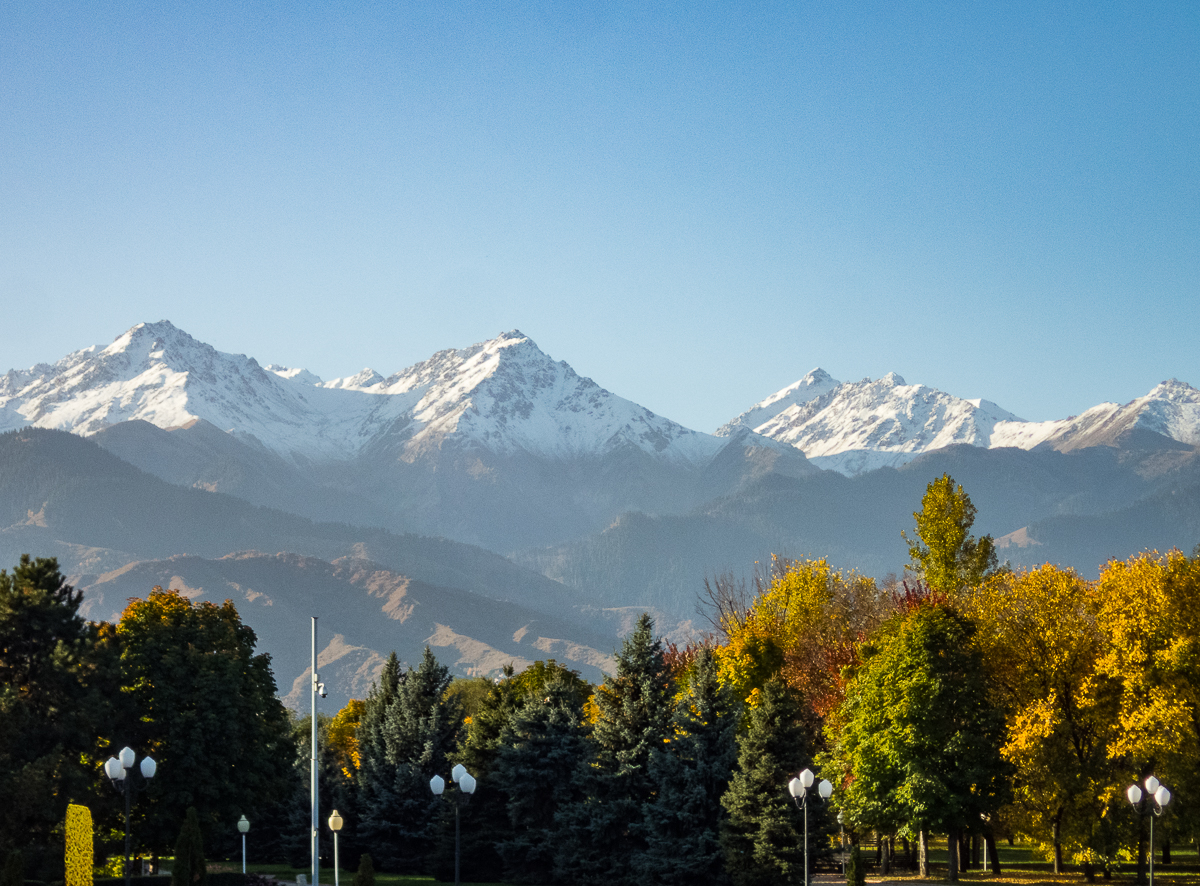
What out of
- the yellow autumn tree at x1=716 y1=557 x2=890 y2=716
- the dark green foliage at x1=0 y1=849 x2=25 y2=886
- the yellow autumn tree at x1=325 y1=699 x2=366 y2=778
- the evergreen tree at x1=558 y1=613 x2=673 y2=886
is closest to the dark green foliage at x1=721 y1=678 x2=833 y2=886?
the evergreen tree at x1=558 y1=613 x2=673 y2=886

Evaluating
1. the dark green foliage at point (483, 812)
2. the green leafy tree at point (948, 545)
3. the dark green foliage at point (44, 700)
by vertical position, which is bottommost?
the dark green foliage at point (483, 812)

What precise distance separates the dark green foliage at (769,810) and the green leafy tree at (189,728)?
22242 millimetres

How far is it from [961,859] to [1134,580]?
1747 cm

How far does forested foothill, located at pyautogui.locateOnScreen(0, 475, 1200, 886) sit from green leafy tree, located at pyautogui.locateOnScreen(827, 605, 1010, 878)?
0.10 meters

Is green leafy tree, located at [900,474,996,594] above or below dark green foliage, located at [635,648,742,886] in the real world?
above

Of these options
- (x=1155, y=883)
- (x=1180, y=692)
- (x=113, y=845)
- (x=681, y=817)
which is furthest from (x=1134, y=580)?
(x=113, y=845)

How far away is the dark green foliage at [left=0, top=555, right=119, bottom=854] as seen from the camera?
147ft

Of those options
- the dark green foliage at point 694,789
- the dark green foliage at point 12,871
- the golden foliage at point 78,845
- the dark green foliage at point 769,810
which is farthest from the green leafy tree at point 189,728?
the dark green foliage at point 769,810

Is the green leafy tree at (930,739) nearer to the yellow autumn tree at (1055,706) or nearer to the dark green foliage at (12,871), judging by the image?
the yellow autumn tree at (1055,706)

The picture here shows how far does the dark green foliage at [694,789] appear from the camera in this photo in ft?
165

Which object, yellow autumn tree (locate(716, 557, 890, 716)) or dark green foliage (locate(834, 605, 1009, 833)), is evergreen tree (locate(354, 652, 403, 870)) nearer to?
yellow autumn tree (locate(716, 557, 890, 716))

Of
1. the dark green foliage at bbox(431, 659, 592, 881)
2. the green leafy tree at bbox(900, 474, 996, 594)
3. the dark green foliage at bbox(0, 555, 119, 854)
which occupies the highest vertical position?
the green leafy tree at bbox(900, 474, 996, 594)

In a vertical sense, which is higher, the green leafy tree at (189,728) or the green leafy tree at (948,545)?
the green leafy tree at (948,545)

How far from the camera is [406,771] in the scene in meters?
61.7
